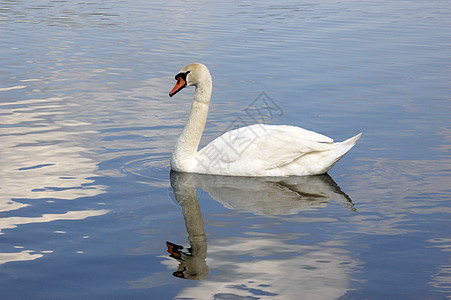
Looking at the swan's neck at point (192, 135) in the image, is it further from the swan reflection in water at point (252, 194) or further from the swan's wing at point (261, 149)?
the swan's wing at point (261, 149)

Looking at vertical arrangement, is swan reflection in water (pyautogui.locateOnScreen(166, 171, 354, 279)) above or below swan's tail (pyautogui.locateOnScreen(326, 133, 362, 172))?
below

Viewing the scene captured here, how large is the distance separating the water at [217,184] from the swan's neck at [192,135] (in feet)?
0.73

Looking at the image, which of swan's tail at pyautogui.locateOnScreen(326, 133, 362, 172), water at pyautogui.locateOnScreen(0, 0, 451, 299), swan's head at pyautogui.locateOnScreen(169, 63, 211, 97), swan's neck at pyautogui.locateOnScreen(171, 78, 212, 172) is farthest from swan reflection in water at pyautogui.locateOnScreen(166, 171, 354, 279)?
swan's head at pyautogui.locateOnScreen(169, 63, 211, 97)

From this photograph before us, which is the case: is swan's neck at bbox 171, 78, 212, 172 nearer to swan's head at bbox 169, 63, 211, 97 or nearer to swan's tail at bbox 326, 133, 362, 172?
swan's head at bbox 169, 63, 211, 97

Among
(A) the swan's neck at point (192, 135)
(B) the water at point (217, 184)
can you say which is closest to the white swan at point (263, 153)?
(A) the swan's neck at point (192, 135)

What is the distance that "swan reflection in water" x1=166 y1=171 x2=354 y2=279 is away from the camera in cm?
793

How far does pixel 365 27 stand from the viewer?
Answer: 25422 millimetres

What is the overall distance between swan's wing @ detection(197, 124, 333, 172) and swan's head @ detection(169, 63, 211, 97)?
0.95m

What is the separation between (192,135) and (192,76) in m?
0.80

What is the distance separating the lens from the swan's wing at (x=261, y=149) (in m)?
9.29

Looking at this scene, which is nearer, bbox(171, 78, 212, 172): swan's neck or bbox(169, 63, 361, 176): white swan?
bbox(169, 63, 361, 176): white swan

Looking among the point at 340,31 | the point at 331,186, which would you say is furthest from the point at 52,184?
the point at 340,31

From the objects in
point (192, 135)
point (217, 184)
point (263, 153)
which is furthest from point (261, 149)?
point (192, 135)

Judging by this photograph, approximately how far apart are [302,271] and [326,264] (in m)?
0.29
